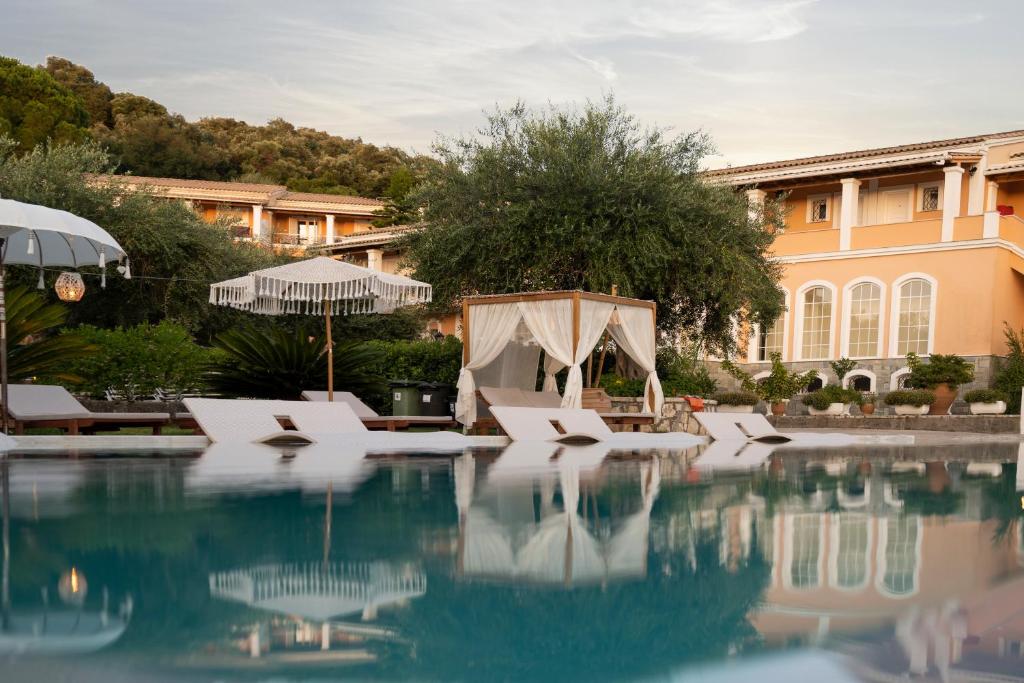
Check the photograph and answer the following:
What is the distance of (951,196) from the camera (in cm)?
2672

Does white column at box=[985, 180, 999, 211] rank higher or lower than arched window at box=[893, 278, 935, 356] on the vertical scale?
higher

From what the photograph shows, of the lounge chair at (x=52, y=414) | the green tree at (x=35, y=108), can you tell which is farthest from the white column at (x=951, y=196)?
the green tree at (x=35, y=108)

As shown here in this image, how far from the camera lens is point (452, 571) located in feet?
10.9

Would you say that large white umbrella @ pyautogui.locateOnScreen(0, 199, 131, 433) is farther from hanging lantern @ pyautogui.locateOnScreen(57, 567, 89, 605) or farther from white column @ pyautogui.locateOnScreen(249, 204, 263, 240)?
white column @ pyautogui.locateOnScreen(249, 204, 263, 240)

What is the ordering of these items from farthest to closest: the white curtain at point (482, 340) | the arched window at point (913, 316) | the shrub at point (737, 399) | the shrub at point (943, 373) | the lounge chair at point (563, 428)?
1. the arched window at point (913, 316)
2. the shrub at point (943, 373)
3. the shrub at point (737, 399)
4. the white curtain at point (482, 340)
5. the lounge chair at point (563, 428)

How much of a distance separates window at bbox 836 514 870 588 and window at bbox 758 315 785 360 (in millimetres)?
24155

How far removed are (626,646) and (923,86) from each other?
2626 centimetres

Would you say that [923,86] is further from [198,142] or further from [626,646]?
[198,142]

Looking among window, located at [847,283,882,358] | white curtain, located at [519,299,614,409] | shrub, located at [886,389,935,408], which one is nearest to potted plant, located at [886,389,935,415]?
shrub, located at [886,389,935,408]

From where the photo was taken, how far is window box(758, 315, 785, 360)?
28.8 metres

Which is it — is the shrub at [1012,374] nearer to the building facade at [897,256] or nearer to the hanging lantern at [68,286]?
the building facade at [897,256]

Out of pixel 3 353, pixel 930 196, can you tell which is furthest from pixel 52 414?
pixel 930 196

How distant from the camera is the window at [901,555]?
319 cm

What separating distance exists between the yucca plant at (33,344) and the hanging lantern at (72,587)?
9.97m
